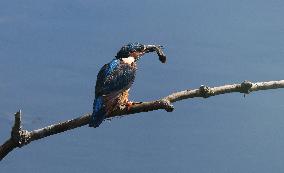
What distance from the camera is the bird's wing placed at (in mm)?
6715

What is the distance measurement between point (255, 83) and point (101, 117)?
1.98 metres

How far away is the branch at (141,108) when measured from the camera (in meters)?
3.98

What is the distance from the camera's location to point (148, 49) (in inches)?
255

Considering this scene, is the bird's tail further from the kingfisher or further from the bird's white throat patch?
the bird's white throat patch

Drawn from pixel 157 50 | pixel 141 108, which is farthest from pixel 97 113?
pixel 157 50

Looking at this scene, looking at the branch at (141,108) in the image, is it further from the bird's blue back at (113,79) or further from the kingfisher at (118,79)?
the bird's blue back at (113,79)

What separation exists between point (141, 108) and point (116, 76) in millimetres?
2448

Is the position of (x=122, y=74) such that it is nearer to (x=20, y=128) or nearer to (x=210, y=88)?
(x=210, y=88)

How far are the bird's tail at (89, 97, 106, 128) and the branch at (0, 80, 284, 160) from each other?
0.17 meters

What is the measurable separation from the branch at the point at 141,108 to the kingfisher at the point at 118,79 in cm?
106

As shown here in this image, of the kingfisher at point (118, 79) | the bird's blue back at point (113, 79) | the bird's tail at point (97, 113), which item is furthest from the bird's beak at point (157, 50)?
the bird's tail at point (97, 113)

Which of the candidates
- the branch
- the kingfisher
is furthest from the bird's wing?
the branch

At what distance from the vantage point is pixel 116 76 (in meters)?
7.01

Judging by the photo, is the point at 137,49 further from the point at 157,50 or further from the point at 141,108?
the point at 141,108
